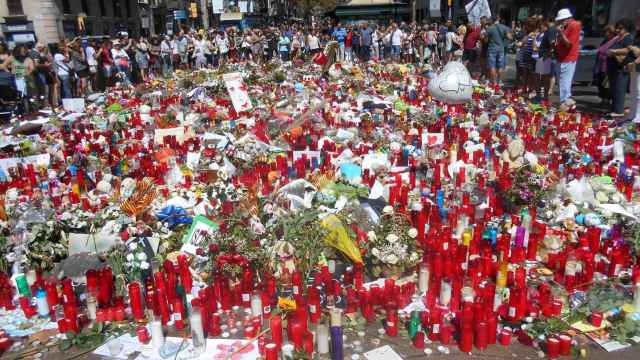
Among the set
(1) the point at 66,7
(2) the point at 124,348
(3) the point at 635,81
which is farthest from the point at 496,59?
(1) the point at 66,7

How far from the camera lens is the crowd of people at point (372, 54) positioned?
8.84 meters

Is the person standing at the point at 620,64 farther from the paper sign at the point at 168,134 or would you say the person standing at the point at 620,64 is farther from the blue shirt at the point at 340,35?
the blue shirt at the point at 340,35

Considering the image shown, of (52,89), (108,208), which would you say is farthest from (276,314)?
(52,89)

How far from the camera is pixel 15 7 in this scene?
29438 millimetres

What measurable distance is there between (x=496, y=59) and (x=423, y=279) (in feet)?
30.7

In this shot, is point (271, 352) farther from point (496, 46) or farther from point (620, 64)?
point (496, 46)

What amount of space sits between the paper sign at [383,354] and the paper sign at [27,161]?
218 inches

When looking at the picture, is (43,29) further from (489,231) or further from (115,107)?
(489,231)

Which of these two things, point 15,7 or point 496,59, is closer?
point 496,59

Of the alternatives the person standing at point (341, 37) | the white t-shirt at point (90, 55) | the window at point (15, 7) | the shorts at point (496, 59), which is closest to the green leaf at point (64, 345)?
the shorts at point (496, 59)

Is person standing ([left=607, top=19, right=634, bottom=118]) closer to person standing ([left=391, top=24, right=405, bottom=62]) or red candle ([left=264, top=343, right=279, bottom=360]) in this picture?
red candle ([left=264, top=343, right=279, bottom=360])

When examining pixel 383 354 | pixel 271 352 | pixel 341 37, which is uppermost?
pixel 341 37

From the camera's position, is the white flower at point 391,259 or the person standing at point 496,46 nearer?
the white flower at point 391,259

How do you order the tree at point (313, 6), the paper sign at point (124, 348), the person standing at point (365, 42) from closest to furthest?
the paper sign at point (124, 348) < the person standing at point (365, 42) < the tree at point (313, 6)
